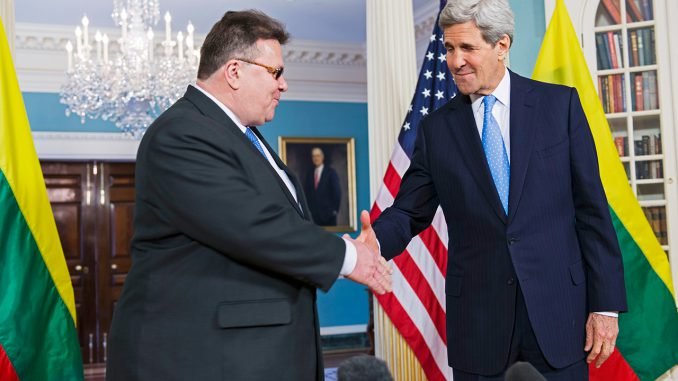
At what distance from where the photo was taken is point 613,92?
3.94m

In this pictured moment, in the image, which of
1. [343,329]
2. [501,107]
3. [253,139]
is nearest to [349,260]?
[253,139]

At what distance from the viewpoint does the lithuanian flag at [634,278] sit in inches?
125

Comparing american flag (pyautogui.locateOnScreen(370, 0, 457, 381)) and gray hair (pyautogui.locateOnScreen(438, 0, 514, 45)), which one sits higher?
gray hair (pyautogui.locateOnScreen(438, 0, 514, 45))

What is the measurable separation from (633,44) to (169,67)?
3951 mm

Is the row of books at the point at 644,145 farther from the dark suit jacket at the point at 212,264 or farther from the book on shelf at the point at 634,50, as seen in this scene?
the dark suit jacket at the point at 212,264

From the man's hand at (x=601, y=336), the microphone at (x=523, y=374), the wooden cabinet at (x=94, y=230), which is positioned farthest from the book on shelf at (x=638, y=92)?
the wooden cabinet at (x=94, y=230)

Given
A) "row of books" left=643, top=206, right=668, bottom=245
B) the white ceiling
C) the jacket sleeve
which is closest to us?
the jacket sleeve

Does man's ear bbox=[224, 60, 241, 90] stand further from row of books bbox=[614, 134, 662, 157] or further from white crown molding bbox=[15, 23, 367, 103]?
white crown molding bbox=[15, 23, 367, 103]

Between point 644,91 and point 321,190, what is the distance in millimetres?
6021

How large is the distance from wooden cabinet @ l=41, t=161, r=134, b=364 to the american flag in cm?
590

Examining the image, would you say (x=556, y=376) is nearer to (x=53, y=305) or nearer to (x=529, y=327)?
(x=529, y=327)

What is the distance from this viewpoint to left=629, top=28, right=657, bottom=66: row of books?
12.8ft

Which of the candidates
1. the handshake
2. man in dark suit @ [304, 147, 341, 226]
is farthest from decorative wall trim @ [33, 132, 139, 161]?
the handshake

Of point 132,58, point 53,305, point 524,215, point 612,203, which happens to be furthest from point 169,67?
point 524,215
